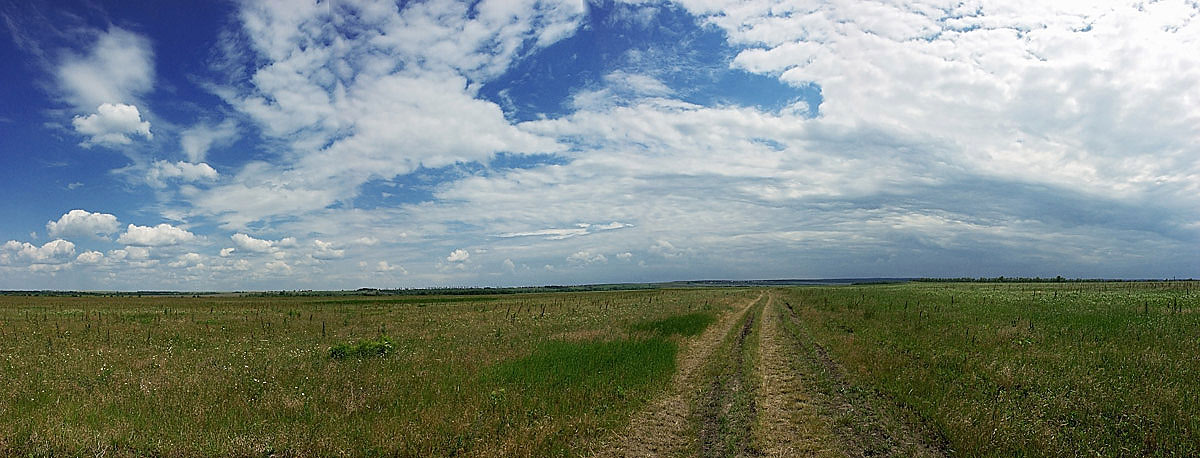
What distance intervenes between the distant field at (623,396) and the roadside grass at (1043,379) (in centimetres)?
6

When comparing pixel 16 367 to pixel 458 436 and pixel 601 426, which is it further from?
pixel 601 426

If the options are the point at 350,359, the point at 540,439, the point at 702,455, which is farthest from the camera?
the point at 350,359

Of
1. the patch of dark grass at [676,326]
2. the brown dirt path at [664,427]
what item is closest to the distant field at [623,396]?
the brown dirt path at [664,427]

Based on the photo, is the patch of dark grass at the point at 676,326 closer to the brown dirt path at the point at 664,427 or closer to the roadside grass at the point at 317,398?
the roadside grass at the point at 317,398

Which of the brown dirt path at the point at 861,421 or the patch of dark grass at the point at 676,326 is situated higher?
the patch of dark grass at the point at 676,326

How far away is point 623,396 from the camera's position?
40.2 feet

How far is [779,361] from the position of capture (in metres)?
17.0

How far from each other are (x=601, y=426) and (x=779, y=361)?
8802mm

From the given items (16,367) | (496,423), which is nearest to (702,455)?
(496,423)

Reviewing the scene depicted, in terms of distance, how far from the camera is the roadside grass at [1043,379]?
356 inches

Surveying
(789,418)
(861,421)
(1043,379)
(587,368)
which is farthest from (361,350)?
(1043,379)

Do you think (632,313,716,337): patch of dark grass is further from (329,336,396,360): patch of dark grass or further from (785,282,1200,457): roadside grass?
(329,336,396,360): patch of dark grass

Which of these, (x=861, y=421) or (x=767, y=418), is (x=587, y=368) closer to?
(x=767, y=418)

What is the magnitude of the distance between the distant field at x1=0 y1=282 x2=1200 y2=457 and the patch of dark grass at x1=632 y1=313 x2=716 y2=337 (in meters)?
2.75
